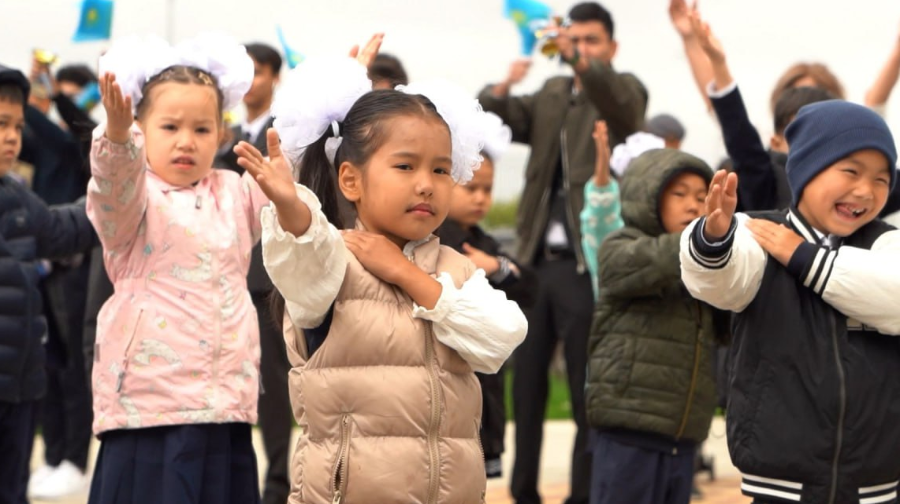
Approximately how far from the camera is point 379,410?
3348 mm

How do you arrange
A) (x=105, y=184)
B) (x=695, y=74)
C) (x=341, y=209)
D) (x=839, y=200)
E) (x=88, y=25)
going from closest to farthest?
(x=341, y=209) < (x=839, y=200) < (x=105, y=184) < (x=695, y=74) < (x=88, y=25)

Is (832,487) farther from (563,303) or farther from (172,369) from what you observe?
(563,303)

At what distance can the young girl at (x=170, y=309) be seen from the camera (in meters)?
4.39

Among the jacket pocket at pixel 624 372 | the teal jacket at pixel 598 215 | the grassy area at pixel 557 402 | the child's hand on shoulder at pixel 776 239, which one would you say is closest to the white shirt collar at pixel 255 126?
the teal jacket at pixel 598 215

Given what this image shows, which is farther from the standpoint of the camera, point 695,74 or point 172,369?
point 695,74

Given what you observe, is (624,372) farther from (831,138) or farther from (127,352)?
(127,352)

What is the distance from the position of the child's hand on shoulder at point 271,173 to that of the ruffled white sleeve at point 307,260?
0.07 m

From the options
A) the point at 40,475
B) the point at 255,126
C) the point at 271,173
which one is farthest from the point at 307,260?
the point at 40,475

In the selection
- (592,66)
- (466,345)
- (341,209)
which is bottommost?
(466,345)

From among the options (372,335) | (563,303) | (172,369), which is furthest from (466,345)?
(563,303)

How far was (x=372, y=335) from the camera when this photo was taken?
337 centimetres

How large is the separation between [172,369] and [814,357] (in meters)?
1.95

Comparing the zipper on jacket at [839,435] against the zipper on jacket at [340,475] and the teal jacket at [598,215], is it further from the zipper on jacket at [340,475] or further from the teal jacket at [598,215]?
the teal jacket at [598,215]

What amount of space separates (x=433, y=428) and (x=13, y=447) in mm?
2268
